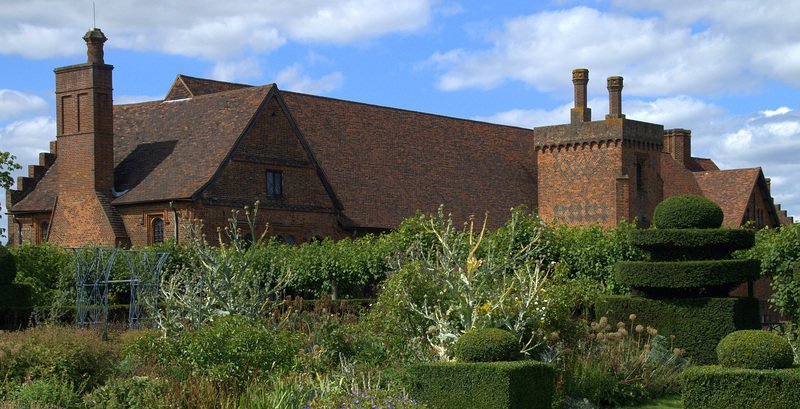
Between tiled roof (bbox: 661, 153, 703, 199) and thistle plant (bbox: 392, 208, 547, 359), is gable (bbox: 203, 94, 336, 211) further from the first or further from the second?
tiled roof (bbox: 661, 153, 703, 199)

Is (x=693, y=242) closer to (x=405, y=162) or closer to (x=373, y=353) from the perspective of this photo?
(x=373, y=353)

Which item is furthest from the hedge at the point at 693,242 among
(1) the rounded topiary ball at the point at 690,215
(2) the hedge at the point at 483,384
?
(2) the hedge at the point at 483,384

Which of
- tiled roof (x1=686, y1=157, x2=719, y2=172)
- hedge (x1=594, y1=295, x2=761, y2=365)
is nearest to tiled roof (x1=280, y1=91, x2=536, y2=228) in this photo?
tiled roof (x1=686, y1=157, x2=719, y2=172)

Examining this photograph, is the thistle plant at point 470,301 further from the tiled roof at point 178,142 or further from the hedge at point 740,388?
the tiled roof at point 178,142

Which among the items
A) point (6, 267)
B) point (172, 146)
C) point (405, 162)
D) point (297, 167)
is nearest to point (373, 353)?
point (6, 267)

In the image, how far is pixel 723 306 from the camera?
57.2ft

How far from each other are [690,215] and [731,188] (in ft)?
101

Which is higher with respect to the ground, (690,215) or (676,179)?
(676,179)

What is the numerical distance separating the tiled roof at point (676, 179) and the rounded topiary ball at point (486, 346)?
36.5 meters

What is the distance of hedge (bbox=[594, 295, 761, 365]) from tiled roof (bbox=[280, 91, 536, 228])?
1717 cm

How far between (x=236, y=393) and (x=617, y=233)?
1364 centimetres

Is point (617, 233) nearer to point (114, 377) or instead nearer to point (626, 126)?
point (114, 377)

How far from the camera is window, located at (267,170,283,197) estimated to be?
104ft

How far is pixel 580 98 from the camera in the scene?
42.2 meters
